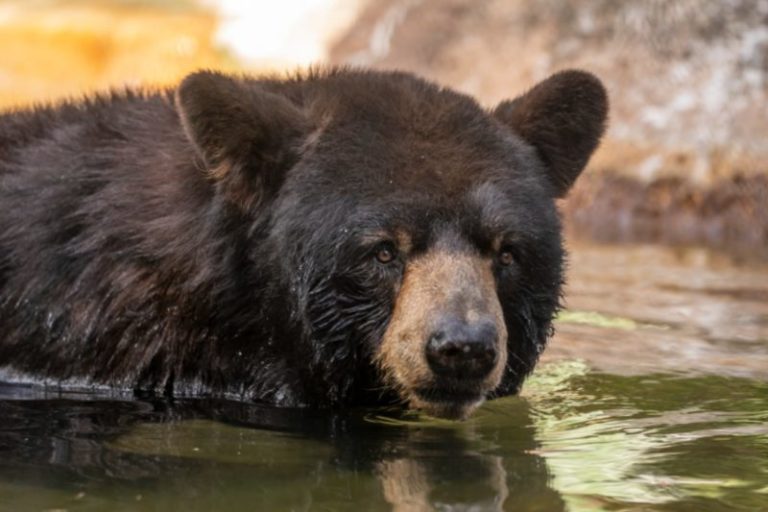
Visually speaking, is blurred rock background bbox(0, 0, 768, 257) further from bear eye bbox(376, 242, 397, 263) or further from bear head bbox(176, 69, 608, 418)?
bear eye bbox(376, 242, 397, 263)

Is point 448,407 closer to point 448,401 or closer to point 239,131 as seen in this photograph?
point 448,401

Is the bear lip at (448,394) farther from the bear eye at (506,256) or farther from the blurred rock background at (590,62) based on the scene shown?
the blurred rock background at (590,62)

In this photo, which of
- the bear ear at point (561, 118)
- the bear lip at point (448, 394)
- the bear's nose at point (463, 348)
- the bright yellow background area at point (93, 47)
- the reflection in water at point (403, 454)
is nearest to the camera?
the reflection in water at point (403, 454)

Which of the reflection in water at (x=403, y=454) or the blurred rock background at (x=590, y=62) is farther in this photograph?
the blurred rock background at (x=590, y=62)

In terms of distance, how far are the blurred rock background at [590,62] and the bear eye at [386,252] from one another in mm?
6639

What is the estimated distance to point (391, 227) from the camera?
5379 millimetres

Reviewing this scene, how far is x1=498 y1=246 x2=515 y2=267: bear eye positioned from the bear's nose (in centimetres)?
49

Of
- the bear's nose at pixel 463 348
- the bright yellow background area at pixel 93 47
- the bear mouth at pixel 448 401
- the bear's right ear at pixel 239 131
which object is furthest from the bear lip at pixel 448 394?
the bright yellow background area at pixel 93 47

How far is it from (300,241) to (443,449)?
966 millimetres

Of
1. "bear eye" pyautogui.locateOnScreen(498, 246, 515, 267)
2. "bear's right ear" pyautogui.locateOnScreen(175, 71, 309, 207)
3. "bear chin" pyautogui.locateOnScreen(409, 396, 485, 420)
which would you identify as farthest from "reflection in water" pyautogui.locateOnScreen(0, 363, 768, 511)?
"bear's right ear" pyautogui.locateOnScreen(175, 71, 309, 207)

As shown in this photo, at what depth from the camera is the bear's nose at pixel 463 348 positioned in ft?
16.5

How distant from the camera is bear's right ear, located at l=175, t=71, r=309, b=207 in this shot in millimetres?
5496

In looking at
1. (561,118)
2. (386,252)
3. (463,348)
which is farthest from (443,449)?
(561,118)

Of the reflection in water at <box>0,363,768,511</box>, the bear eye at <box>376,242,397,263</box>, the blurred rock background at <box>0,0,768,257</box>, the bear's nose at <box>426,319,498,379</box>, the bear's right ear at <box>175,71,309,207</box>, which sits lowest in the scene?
the reflection in water at <box>0,363,768,511</box>
